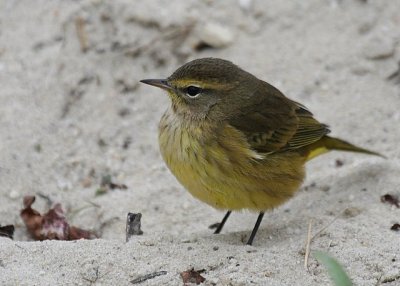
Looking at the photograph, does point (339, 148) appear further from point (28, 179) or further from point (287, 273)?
point (28, 179)

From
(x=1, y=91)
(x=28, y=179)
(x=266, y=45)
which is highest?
(x=266, y=45)

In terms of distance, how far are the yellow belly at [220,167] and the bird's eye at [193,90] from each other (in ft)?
0.71

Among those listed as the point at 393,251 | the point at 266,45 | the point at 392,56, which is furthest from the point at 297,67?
the point at 393,251

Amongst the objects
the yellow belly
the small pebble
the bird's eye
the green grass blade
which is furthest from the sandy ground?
the bird's eye

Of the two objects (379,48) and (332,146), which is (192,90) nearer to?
(332,146)

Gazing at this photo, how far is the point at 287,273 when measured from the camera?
5.12m

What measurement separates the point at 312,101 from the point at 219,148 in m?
2.54

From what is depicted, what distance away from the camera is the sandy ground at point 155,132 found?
17.1ft

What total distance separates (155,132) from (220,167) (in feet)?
7.30

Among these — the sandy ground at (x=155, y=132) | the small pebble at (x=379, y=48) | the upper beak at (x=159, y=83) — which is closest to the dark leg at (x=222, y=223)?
the sandy ground at (x=155, y=132)

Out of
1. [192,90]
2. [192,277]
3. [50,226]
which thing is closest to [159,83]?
[192,90]

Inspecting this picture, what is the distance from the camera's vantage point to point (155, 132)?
788 cm

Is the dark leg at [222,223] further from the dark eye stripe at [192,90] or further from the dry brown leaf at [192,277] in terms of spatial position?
the dry brown leaf at [192,277]

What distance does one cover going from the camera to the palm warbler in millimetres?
5801
